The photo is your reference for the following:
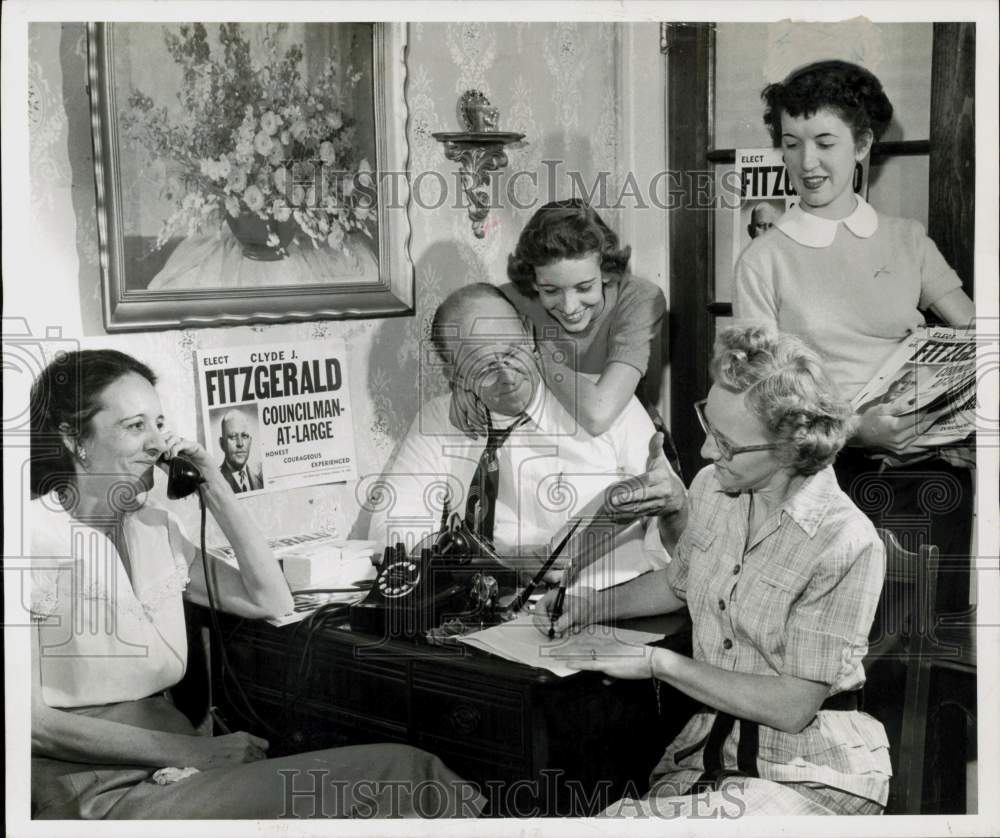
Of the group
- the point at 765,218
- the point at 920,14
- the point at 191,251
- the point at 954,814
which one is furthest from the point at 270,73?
the point at 954,814

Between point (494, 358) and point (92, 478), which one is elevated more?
point (494, 358)

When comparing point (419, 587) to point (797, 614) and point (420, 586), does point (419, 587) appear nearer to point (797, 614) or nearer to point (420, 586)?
point (420, 586)

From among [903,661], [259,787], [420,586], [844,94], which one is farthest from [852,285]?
[259,787]

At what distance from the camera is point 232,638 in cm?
257

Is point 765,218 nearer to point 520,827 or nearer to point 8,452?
point 520,827

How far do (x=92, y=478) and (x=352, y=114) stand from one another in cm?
97

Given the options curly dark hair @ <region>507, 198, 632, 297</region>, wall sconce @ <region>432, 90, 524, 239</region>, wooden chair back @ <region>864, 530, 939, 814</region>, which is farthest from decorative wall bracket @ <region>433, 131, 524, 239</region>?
wooden chair back @ <region>864, 530, 939, 814</region>

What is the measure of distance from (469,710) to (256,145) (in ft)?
4.27

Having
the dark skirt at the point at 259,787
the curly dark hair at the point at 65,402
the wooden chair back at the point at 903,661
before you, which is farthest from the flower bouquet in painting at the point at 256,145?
the wooden chair back at the point at 903,661

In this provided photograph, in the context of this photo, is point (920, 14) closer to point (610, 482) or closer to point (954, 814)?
point (610, 482)

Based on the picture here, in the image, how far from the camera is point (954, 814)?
8.67 feet

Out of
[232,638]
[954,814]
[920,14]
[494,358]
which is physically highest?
[920,14]

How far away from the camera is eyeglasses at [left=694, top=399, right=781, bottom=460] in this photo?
248cm

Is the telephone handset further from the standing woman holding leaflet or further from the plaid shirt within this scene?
the standing woman holding leaflet
